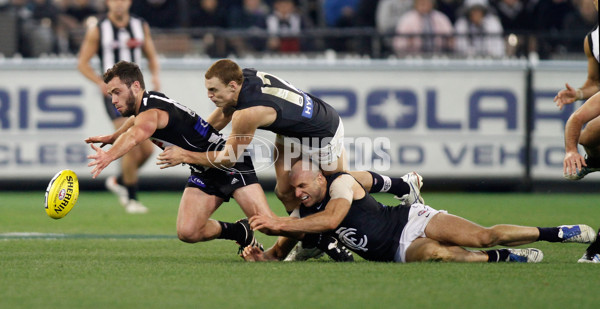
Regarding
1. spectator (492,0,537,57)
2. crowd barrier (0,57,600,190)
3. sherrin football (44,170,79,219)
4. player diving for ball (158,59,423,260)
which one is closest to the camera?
player diving for ball (158,59,423,260)

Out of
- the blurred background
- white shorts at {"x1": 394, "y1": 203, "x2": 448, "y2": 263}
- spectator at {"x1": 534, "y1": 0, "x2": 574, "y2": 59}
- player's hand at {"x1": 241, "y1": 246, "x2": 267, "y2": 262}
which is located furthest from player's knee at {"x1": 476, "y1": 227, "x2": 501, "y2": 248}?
spectator at {"x1": 534, "y1": 0, "x2": 574, "y2": 59}

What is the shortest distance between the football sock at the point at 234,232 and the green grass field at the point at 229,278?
0.60 feet

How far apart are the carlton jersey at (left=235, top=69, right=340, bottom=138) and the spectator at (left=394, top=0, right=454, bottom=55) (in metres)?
7.17

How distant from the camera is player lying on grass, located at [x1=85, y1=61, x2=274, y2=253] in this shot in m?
8.00

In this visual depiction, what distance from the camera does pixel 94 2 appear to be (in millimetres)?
18266

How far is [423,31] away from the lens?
52.1 ft

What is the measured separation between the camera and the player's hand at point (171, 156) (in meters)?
7.45

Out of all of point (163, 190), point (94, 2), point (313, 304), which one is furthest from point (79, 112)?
point (313, 304)

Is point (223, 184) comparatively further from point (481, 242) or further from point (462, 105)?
point (462, 105)

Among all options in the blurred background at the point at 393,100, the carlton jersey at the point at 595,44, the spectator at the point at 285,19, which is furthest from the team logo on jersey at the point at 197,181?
the spectator at the point at 285,19

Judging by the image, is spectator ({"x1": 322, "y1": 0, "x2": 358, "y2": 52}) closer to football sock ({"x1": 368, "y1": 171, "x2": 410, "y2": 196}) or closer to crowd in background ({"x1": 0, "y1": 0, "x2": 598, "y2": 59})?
crowd in background ({"x1": 0, "y1": 0, "x2": 598, "y2": 59})

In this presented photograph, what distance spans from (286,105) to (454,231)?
67.6 inches

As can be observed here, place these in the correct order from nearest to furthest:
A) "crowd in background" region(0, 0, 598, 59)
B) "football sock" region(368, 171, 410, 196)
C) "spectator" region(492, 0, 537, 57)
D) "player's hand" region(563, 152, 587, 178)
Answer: "player's hand" region(563, 152, 587, 178) → "football sock" region(368, 171, 410, 196) → "crowd in background" region(0, 0, 598, 59) → "spectator" region(492, 0, 537, 57)

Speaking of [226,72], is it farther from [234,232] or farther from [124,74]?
[234,232]
